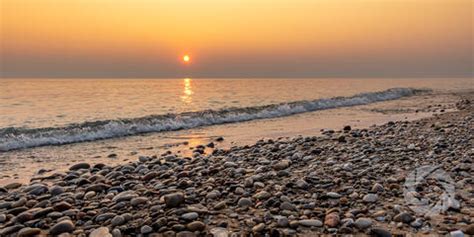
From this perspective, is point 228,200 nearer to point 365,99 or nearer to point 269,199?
point 269,199

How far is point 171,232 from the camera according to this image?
168 inches

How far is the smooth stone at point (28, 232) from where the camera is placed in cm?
437

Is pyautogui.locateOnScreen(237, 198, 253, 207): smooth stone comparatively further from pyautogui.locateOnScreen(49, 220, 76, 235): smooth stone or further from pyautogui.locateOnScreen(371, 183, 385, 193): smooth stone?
pyautogui.locateOnScreen(49, 220, 76, 235): smooth stone

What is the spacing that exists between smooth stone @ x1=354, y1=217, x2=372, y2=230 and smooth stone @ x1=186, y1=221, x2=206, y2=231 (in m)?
1.70

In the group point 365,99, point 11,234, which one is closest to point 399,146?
point 11,234

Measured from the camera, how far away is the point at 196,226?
14.2 ft

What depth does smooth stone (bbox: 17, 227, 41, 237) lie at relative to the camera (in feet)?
14.3

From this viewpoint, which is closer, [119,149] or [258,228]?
[258,228]

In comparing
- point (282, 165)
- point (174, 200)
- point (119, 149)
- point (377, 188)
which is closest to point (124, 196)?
point (174, 200)

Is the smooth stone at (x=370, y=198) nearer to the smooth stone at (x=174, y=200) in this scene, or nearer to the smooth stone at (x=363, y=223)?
the smooth stone at (x=363, y=223)

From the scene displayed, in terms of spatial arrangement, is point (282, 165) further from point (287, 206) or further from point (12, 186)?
point (12, 186)

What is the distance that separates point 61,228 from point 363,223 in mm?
3407

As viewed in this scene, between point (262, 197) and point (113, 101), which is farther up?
point (113, 101)

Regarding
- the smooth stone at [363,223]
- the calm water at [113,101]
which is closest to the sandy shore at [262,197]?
the smooth stone at [363,223]
